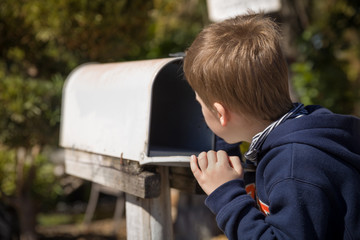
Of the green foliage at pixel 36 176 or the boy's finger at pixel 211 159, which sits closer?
the boy's finger at pixel 211 159

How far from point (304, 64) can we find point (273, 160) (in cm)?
327

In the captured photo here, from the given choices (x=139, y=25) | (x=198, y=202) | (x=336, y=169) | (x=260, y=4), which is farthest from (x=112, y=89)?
(x=198, y=202)

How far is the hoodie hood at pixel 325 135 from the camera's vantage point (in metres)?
1.04

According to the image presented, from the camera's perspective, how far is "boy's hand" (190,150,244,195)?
1158mm

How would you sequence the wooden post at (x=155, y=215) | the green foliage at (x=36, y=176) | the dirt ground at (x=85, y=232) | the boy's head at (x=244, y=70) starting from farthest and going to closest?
the dirt ground at (x=85, y=232), the green foliage at (x=36, y=176), the wooden post at (x=155, y=215), the boy's head at (x=244, y=70)

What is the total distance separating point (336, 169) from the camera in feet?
3.39

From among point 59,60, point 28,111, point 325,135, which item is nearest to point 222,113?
point 325,135

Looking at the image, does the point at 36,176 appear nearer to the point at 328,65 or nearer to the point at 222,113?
the point at 222,113

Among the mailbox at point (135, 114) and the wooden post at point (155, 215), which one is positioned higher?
the mailbox at point (135, 114)

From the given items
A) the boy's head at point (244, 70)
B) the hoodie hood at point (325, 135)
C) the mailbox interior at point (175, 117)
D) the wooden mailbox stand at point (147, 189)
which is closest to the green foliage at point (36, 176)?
the mailbox interior at point (175, 117)

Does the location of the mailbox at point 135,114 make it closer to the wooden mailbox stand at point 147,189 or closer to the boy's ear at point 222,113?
the wooden mailbox stand at point 147,189

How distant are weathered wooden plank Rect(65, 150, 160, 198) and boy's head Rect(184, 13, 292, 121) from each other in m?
0.42

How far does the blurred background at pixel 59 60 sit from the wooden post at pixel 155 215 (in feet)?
4.74

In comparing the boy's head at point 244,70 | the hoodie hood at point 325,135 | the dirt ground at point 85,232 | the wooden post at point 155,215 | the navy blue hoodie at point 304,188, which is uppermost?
the boy's head at point 244,70
